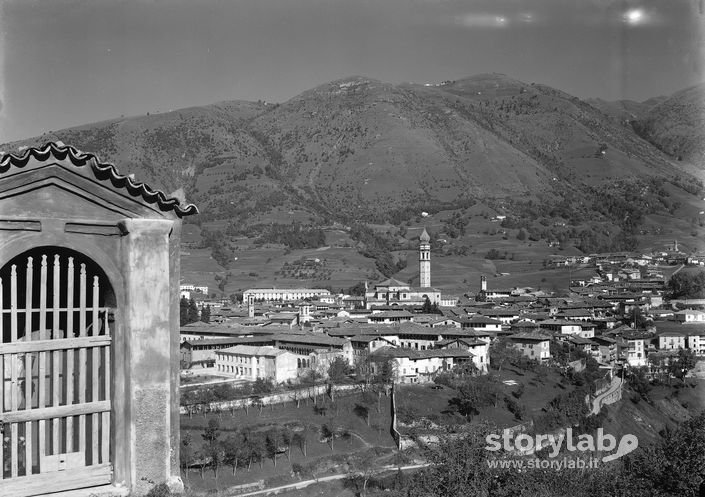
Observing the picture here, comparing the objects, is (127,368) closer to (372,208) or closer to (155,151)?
(372,208)

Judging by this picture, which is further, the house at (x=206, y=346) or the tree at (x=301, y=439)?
the house at (x=206, y=346)

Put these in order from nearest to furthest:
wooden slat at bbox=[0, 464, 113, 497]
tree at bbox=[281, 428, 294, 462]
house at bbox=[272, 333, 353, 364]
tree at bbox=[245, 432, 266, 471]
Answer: wooden slat at bbox=[0, 464, 113, 497] → tree at bbox=[245, 432, 266, 471] → tree at bbox=[281, 428, 294, 462] → house at bbox=[272, 333, 353, 364]

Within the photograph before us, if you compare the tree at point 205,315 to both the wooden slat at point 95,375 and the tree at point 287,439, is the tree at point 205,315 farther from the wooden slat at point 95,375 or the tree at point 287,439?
the wooden slat at point 95,375

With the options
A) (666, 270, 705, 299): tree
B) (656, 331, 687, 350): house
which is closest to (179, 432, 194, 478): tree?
(656, 331, 687, 350): house

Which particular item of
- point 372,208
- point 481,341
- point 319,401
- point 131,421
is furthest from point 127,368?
point 372,208

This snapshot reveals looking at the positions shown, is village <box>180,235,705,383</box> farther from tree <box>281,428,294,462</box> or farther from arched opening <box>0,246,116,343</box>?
arched opening <box>0,246,116,343</box>

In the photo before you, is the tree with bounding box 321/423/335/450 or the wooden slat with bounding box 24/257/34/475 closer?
the wooden slat with bounding box 24/257/34/475

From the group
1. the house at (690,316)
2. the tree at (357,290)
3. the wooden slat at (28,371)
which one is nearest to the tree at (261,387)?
the wooden slat at (28,371)
